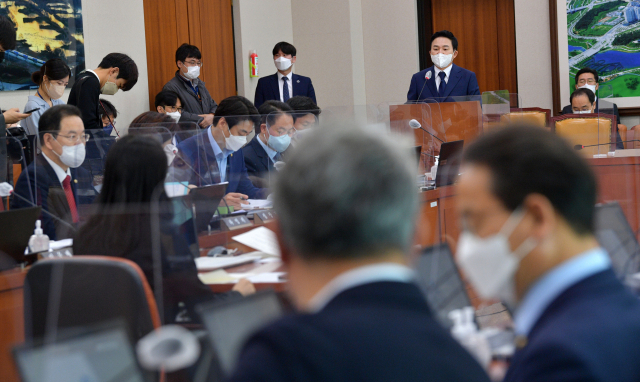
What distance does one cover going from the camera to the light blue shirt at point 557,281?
94cm

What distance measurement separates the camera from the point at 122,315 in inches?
57.3

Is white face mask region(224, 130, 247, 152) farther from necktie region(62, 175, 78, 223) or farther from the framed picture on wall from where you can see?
the framed picture on wall

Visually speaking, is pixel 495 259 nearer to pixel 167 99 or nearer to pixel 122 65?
pixel 122 65

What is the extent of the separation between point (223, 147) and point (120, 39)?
2687 millimetres

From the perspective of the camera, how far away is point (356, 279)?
0.69 m

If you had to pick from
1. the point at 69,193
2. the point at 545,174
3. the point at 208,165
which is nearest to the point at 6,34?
the point at 69,193

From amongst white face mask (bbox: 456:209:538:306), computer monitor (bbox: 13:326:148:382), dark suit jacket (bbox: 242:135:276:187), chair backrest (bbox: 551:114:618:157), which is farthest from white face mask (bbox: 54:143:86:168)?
chair backrest (bbox: 551:114:618:157)

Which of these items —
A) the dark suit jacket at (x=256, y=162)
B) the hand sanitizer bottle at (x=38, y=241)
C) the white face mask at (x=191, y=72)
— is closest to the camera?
the hand sanitizer bottle at (x=38, y=241)

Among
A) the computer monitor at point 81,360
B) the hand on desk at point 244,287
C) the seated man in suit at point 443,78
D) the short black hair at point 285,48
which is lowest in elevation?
the computer monitor at point 81,360

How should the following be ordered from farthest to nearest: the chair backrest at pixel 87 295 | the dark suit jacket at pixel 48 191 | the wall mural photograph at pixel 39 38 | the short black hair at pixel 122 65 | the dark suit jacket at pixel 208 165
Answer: the wall mural photograph at pixel 39 38, the short black hair at pixel 122 65, the dark suit jacket at pixel 208 165, the dark suit jacket at pixel 48 191, the chair backrest at pixel 87 295

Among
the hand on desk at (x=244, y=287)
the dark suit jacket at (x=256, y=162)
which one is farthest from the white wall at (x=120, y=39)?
the hand on desk at (x=244, y=287)

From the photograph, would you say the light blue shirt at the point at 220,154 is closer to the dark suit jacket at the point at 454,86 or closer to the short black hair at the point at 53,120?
the short black hair at the point at 53,120

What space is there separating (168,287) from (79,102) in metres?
2.83

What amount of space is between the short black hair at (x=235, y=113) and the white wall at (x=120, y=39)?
2151 mm
